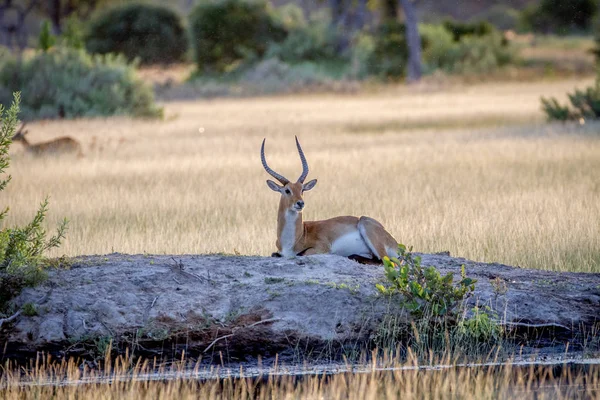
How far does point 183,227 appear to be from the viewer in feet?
38.1

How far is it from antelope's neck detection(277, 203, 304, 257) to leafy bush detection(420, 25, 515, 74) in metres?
38.1

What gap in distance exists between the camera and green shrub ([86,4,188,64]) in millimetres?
54094

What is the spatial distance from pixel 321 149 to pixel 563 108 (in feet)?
22.6

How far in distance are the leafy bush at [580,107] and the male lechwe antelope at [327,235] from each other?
15.1 m

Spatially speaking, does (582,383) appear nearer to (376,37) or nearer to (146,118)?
(146,118)

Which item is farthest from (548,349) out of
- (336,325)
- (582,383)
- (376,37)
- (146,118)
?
(376,37)

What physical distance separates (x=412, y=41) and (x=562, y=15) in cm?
3679

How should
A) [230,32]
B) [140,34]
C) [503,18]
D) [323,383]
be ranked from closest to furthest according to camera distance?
[323,383] < [230,32] < [140,34] < [503,18]

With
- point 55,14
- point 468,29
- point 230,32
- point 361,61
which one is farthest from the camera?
point 55,14

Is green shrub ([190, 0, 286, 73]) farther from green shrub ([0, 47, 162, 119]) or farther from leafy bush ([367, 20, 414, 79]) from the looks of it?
green shrub ([0, 47, 162, 119])

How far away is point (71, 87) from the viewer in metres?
26.3

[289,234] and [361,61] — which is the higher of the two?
[361,61]

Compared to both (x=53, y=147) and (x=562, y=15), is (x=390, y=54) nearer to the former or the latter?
(x=53, y=147)

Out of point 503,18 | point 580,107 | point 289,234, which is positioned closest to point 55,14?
point 580,107
